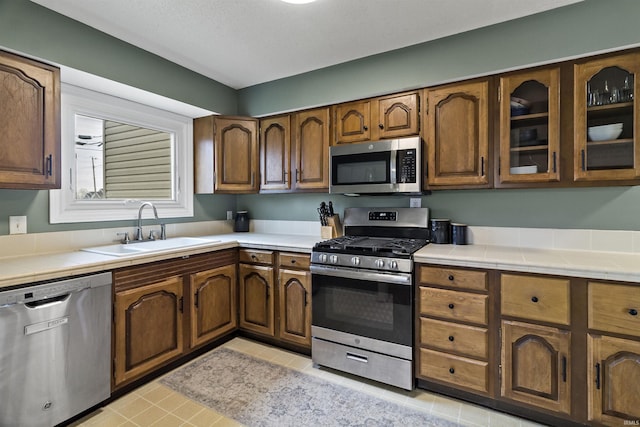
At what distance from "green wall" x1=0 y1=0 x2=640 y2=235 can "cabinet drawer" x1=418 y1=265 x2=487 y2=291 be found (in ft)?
2.30

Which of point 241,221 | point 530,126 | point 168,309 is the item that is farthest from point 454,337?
point 241,221

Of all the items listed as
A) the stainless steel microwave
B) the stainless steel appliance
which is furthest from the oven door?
the stainless steel microwave

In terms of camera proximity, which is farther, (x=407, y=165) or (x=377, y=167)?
(x=377, y=167)

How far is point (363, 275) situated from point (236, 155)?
6.06ft

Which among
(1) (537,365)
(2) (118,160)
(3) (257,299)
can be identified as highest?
(2) (118,160)

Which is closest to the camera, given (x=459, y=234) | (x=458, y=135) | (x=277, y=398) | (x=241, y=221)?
(x=277, y=398)

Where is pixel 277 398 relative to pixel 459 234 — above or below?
below

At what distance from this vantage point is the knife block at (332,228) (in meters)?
2.96

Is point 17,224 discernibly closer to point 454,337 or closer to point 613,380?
point 454,337

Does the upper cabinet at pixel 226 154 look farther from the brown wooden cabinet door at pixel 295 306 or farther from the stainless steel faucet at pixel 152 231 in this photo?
the brown wooden cabinet door at pixel 295 306

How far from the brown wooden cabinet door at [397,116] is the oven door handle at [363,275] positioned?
1128mm

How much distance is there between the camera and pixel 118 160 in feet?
9.18

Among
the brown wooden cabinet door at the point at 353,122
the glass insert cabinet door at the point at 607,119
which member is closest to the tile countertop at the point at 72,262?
the brown wooden cabinet door at the point at 353,122

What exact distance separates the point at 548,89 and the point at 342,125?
1.49 meters
